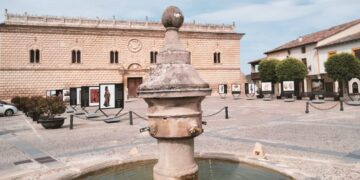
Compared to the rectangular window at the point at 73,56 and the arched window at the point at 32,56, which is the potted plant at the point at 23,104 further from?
the rectangular window at the point at 73,56

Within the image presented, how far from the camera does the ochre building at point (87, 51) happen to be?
2975 centimetres

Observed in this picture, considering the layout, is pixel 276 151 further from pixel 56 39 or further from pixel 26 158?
pixel 56 39

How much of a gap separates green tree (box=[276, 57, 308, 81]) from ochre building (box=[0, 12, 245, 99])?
979 cm

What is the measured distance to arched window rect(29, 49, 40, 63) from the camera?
1203 inches

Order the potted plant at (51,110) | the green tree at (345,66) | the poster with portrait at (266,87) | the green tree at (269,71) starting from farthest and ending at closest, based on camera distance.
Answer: the green tree at (269,71)
the poster with portrait at (266,87)
the green tree at (345,66)
the potted plant at (51,110)

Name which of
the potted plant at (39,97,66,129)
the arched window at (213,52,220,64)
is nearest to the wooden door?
the arched window at (213,52,220,64)

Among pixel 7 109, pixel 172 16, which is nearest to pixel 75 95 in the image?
pixel 7 109

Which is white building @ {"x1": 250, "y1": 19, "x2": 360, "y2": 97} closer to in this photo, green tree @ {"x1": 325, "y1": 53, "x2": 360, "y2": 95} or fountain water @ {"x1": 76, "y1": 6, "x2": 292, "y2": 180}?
green tree @ {"x1": 325, "y1": 53, "x2": 360, "y2": 95}

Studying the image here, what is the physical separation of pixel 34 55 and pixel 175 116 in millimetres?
31442

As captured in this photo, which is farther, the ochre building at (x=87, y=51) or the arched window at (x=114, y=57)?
the arched window at (x=114, y=57)

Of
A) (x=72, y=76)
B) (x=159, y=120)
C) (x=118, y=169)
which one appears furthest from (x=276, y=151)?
(x=72, y=76)

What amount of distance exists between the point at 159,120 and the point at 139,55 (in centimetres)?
3170

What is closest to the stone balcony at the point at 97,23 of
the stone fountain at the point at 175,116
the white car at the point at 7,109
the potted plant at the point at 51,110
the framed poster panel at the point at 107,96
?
the white car at the point at 7,109

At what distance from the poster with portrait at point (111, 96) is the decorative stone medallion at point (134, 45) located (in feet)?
64.9
